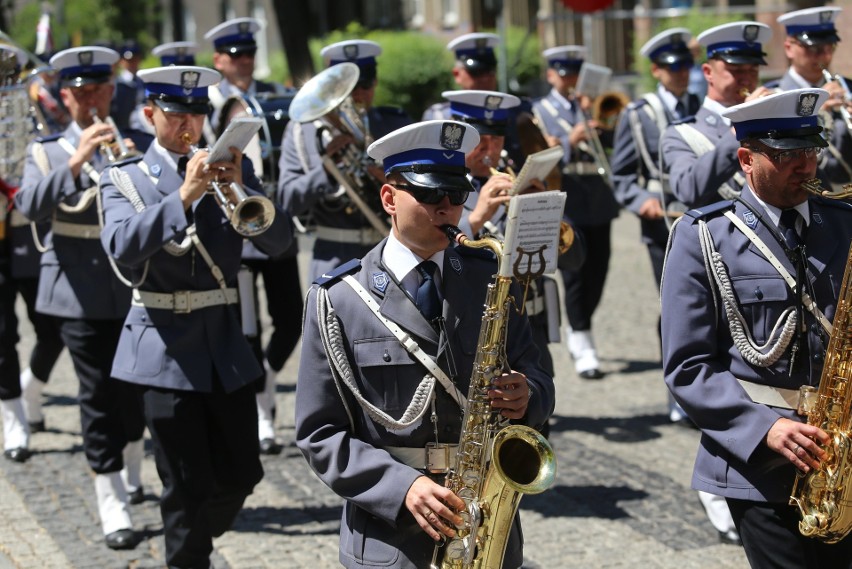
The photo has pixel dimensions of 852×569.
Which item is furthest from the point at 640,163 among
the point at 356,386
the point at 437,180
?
the point at 356,386

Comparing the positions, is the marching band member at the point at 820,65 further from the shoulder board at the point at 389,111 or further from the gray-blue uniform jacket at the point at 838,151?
the shoulder board at the point at 389,111

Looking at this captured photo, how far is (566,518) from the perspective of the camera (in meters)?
7.12

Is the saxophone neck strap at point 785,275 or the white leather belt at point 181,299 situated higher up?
the saxophone neck strap at point 785,275

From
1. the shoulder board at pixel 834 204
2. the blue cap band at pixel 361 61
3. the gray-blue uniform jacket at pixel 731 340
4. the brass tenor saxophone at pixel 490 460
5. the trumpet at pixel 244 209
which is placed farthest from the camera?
the blue cap band at pixel 361 61

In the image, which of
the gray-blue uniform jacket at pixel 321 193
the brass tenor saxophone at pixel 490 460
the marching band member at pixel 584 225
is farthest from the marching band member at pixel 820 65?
the brass tenor saxophone at pixel 490 460

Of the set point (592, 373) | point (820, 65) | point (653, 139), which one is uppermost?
point (820, 65)

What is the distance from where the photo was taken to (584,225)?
33.7 ft

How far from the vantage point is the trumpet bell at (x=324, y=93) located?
7.11 m

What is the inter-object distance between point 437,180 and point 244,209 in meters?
1.73

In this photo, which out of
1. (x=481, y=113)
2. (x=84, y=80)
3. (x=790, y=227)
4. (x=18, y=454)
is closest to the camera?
(x=790, y=227)

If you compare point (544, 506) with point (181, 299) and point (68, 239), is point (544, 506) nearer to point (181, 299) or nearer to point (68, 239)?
point (181, 299)

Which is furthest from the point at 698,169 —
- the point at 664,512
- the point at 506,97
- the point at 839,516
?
the point at 839,516

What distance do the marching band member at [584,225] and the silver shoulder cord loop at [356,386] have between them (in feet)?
19.9

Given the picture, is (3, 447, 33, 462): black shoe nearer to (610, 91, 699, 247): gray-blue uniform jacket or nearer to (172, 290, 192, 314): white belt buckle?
(172, 290, 192, 314): white belt buckle
